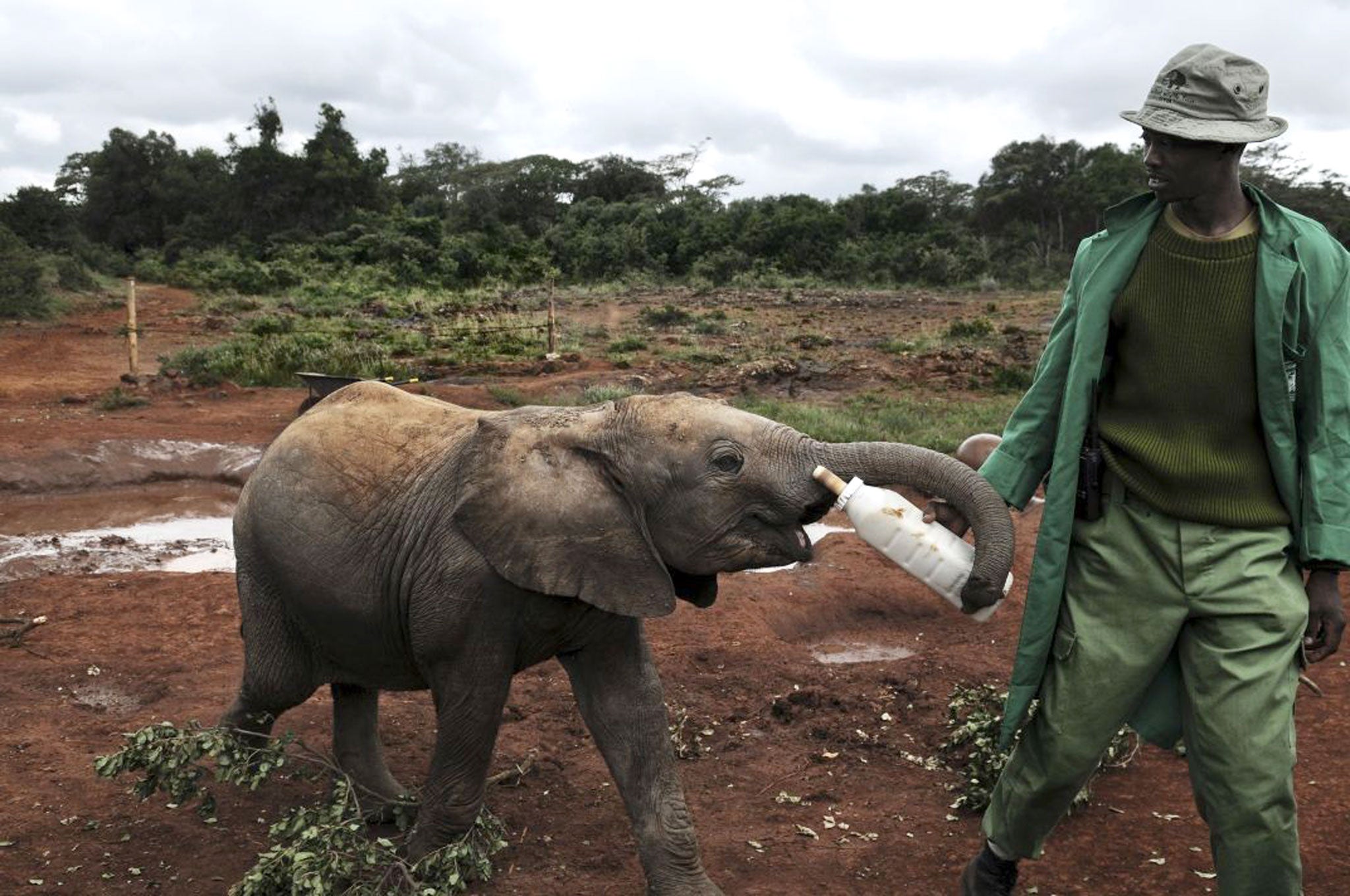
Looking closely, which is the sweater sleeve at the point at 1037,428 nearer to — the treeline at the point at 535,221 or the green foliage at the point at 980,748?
the green foliage at the point at 980,748

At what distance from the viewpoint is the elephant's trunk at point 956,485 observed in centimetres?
318

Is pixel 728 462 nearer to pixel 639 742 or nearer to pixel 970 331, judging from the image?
pixel 639 742

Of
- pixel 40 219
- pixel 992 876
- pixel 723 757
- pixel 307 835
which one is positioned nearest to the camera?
pixel 992 876

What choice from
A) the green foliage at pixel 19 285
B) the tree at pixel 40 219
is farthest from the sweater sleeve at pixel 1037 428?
the tree at pixel 40 219

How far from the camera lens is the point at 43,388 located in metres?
15.0

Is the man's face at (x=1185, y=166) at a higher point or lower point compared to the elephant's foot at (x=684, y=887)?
higher

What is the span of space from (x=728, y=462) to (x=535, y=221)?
136 feet

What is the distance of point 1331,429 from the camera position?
3.01 metres

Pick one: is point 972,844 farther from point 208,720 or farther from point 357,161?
point 357,161

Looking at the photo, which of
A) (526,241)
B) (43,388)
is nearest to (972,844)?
(43,388)

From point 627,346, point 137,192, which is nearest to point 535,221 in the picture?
point 137,192

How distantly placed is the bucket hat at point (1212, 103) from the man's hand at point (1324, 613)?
40.6 inches

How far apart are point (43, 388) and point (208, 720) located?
11167 mm

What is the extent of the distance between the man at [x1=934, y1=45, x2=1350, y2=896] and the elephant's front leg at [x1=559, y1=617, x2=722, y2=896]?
997mm
